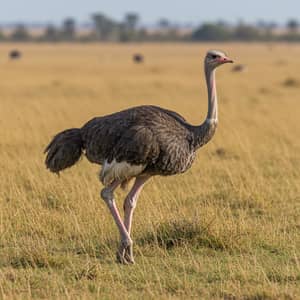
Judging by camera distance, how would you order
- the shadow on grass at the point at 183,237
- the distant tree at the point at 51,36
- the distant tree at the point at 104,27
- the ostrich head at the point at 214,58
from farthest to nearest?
1. the distant tree at the point at 104,27
2. the distant tree at the point at 51,36
3. the shadow on grass at the point at 183,237
4. the ostrich head at the point at 214,58

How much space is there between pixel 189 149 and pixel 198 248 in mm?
865

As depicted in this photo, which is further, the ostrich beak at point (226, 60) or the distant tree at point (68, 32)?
the distant tree at point (68, 32)

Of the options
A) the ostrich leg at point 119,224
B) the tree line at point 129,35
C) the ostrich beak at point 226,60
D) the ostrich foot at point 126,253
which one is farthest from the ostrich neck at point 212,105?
the tree line at point 129,35

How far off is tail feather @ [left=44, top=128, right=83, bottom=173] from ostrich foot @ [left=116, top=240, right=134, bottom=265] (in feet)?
2.28

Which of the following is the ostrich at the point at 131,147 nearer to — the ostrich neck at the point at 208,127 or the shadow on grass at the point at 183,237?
the ostrich neck at the point at 208,127

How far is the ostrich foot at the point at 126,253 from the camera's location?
650 centimetres

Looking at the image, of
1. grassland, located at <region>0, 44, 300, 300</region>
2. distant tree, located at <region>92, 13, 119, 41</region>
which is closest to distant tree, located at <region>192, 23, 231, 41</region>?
distant tree, located at <region>92, 13, 119, 41</region>

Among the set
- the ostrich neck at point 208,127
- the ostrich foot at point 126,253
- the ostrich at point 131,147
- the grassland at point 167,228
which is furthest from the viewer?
the ostrich neck at point 208,127

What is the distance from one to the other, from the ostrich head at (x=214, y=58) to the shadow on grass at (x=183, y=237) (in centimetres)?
119

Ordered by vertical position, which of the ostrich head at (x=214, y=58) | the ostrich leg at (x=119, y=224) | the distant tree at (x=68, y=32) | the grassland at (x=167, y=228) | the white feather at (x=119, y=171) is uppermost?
the ostrich head at (x=214, y=58)

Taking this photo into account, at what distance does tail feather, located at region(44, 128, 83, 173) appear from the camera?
6664 mm

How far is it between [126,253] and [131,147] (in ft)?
2.47

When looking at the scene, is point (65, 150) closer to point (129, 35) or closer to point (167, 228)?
point (167, 228)

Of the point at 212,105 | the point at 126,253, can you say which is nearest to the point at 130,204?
the point at 126,253
